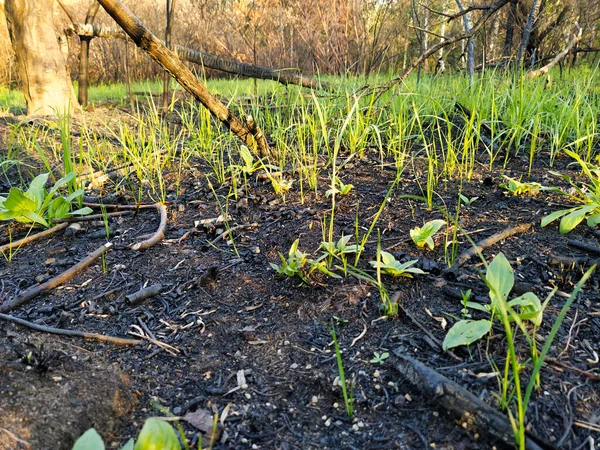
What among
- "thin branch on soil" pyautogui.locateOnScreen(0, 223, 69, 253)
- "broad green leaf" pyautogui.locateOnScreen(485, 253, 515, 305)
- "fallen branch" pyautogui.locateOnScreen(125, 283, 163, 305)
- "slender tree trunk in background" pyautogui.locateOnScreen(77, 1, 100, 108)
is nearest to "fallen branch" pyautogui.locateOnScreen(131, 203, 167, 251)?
"fallen branch" pyautogui.locateOnScreen(125, 283, 163, 305)

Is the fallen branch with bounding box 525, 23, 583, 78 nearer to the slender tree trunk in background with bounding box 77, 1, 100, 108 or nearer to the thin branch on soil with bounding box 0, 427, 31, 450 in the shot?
the thin branch on soil with bounding box 0, 427, 31, 450

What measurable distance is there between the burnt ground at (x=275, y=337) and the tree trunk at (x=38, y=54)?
236 centimetres

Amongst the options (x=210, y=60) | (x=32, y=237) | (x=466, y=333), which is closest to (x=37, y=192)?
(x=32, y=237)

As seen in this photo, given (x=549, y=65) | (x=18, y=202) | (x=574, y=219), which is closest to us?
(x=574, y=219)

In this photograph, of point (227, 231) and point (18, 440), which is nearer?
point (18, 440)

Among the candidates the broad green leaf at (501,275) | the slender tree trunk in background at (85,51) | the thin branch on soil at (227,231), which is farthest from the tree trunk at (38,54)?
the broad green leaf at (501,275)

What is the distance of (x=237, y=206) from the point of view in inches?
81.7

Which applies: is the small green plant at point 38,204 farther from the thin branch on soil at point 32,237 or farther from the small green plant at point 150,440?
the small green plant at point 150,440

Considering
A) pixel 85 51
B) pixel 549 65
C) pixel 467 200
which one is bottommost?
Answer: pixel 467 200

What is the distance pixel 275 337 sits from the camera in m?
1.29

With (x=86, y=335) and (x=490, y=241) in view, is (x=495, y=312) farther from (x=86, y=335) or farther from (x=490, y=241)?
(x=86, y=335)

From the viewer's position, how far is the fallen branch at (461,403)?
0.88m

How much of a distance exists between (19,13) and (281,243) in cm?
358

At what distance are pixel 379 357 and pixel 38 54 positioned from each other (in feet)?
13.4
